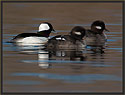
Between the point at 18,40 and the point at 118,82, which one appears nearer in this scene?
the point at 118,82

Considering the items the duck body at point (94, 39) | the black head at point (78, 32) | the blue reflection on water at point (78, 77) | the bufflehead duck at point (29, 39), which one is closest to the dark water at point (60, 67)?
the blue reflection on water at point (78, 77)

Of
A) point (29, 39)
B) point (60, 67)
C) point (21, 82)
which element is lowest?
point (21, 82)

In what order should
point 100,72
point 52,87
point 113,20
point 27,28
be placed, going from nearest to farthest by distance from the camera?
point 52,87
point 100,72
point 27,28
point 113,20

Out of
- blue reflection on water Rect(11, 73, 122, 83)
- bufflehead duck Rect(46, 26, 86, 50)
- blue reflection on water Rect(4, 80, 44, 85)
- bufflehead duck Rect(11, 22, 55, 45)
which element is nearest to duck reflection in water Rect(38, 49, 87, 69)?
bufflehead duck Rect(46, 26, 86, 50)

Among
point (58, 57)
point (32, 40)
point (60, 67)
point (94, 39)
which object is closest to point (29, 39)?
point (32, 40)

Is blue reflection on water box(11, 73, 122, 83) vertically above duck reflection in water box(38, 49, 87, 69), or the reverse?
duck reflection in water box(38, 49, 87, 69)

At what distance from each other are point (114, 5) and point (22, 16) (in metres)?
7.76

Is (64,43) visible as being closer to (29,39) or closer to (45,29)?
(29,39)

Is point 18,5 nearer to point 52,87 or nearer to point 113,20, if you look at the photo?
point 113,20

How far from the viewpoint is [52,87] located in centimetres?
891

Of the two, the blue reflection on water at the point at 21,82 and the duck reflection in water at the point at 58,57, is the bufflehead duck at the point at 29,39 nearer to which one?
the duck reflection in water at the point at 58,57

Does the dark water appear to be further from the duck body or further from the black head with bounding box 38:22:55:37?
the black head with bounding box 38:22:55:37

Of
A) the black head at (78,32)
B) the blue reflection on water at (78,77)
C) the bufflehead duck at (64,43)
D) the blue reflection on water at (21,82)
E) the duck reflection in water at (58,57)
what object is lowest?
the blue reflection on water at (21,82)

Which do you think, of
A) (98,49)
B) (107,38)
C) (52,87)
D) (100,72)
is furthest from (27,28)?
(52,87)
